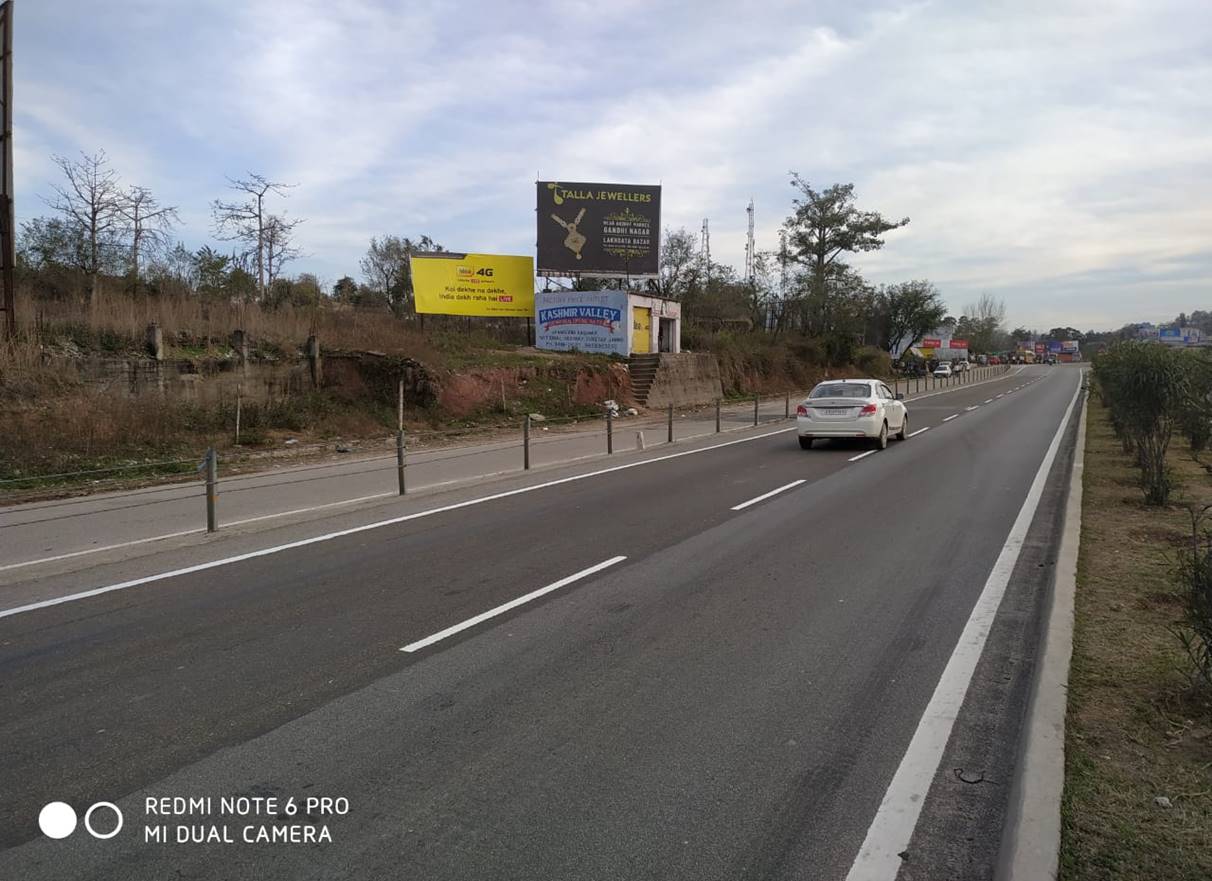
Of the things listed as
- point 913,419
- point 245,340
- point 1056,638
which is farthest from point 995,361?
point 1056,638

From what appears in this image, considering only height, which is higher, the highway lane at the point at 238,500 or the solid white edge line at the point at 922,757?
the highway lane at the point at 238,500

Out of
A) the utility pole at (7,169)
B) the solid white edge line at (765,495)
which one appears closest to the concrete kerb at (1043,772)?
the solid white edge line at (765,495)

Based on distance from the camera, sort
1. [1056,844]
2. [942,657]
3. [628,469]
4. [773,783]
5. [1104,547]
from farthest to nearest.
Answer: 1. [628,469]
2. [1104,547]
3. [942,657]
4. [773,783]
5. [1056,844]

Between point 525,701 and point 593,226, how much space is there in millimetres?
36315

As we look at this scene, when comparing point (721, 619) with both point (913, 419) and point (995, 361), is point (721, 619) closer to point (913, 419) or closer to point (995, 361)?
point (913, 419)

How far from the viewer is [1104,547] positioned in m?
8.34

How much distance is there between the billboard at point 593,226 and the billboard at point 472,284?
108 inches

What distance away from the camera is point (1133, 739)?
4.03 m

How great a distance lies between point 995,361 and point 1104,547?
490ft

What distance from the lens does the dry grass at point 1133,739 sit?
3.08 meters

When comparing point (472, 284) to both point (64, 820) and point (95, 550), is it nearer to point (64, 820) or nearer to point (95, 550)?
point (95, 550)

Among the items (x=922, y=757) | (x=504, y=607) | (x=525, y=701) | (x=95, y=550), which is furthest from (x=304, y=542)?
(x=922, y=757)

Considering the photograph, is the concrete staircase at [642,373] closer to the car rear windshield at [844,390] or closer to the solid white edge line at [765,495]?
the car rear windshield at [844,390]

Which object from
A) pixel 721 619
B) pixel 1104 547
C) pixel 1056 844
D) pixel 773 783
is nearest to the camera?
pixel 1056 844
